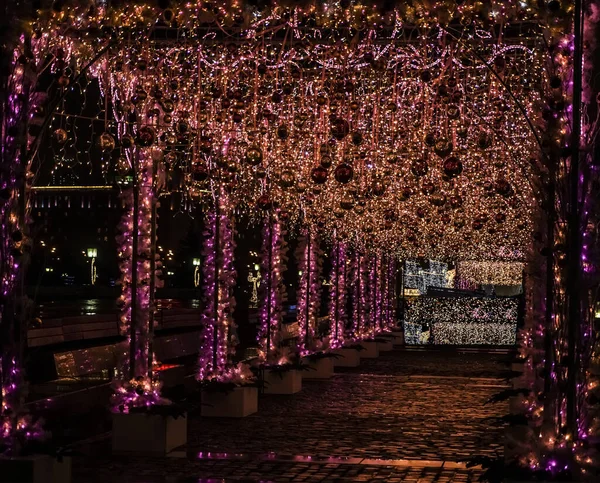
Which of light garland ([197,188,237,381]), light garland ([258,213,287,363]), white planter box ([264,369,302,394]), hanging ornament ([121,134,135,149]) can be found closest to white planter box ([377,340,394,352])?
white planter box ([264,369,302,394])

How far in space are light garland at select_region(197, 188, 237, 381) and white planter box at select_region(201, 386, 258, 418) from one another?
338 millimetres

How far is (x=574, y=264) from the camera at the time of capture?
859cm

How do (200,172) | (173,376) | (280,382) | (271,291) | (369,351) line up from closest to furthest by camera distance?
(200,172) < (173,376) < (271,291) < (280,382) < (369,351)

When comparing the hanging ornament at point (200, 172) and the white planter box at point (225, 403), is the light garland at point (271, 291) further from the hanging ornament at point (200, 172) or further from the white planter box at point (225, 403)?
the hanging ornament at point (200, 172)

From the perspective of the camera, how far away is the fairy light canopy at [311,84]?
32.1ft

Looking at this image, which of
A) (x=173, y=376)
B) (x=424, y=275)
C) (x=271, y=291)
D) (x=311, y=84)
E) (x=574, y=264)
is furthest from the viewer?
(x=424, y=275)

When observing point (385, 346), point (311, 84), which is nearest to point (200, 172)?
point (311, 84)

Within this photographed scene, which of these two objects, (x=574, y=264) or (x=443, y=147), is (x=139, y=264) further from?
(x=574, y=264)

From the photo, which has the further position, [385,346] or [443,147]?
[385,346]

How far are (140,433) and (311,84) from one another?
5.90 meters

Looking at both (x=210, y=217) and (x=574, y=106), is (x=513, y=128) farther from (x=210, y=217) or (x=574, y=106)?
(x=574, y=106)

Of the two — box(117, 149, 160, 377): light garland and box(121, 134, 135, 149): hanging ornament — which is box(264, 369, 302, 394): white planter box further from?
box(121, 134, 135, 149): hanging ornament

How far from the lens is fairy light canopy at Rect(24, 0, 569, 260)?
32.1ft

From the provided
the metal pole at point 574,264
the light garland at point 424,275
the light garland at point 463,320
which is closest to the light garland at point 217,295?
the metal pole at point 574,264
